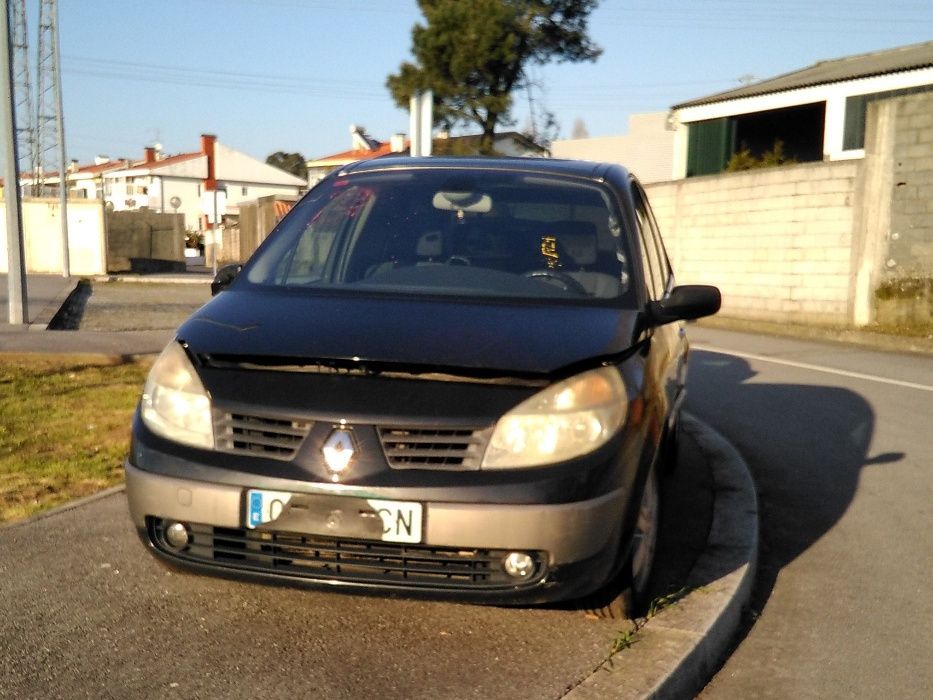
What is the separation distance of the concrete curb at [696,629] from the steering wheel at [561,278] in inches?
46.2

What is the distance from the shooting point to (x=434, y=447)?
294cm

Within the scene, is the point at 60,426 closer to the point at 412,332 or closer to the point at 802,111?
the point at 412,332

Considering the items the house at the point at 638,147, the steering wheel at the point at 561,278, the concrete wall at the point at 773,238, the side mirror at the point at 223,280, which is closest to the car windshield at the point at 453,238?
the steering wheel at the point at 561,278

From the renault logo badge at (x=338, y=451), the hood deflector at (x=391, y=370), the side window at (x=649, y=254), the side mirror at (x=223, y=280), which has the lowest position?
the renault logo badge at (x=338, y=451)

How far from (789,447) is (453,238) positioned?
11.2 feet

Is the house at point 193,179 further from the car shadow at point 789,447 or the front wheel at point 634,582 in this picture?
the front wheel at point 634,582

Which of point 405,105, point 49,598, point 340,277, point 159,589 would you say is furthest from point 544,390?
point 405,105

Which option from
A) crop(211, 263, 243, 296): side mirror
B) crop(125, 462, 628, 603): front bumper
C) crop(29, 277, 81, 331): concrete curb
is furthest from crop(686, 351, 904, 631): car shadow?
crop(29, 277, 81, 331): concrete curb

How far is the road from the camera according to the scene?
3.38m

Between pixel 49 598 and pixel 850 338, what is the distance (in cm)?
1256

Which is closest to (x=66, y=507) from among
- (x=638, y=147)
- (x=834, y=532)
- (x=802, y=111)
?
(x=834, y=532)

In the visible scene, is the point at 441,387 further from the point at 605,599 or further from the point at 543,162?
the point at 543,162

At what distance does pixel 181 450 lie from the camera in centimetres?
310

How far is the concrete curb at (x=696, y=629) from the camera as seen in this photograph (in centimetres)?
298
